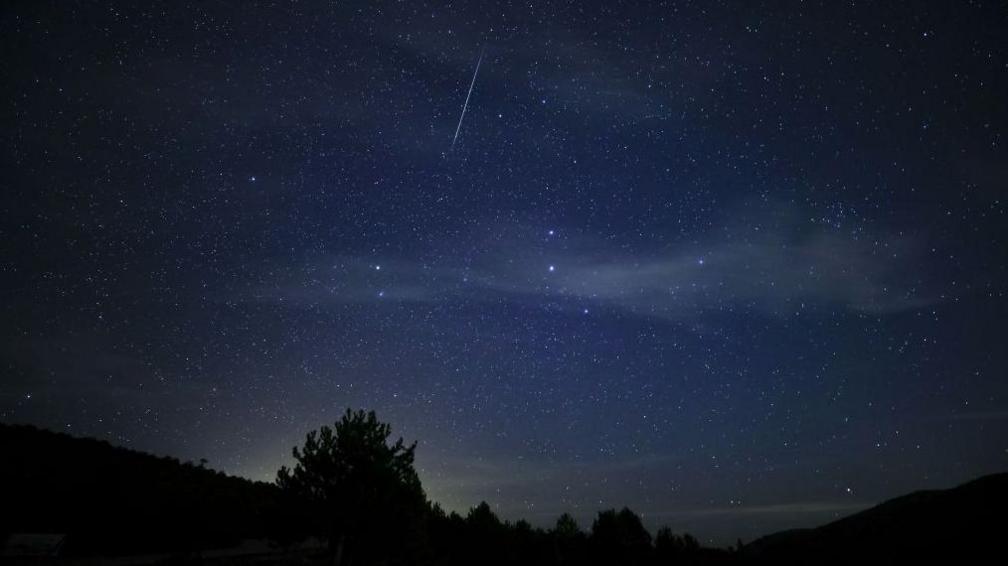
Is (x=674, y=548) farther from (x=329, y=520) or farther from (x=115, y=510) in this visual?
(x=115, y=510)

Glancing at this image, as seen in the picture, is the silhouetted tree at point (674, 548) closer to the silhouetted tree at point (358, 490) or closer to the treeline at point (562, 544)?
the treeline at point (562, 544)

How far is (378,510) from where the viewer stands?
74.1 ft

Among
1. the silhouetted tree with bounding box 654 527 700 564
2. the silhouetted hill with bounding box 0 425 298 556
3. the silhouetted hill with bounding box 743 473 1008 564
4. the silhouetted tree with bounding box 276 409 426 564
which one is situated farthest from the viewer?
the silhouetted hill with bounding box 743 473 1008 564

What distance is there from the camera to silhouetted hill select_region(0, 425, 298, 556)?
96.1 ft

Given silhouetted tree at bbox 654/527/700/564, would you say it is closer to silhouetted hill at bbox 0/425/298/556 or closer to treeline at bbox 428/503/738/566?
treeline at bbox 428/503/738/566

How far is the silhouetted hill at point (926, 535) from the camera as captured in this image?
57.2 metres

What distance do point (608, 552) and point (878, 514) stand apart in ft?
240

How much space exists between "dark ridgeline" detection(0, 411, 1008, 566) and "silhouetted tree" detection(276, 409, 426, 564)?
0.05 m

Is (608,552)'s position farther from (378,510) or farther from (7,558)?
(7,558)

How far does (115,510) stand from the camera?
106 ft

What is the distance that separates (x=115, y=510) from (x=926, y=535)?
84084mm

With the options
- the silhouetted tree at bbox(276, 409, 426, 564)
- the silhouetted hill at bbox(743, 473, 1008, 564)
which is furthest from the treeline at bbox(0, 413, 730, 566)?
the silhouetted hill at bbox(743, 473, 1008, 564)

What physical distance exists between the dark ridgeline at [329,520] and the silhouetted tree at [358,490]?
5 centimetres

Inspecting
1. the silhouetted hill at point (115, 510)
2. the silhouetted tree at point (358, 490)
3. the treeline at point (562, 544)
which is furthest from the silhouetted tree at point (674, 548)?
the silhouetted hill at point (115, 510)
